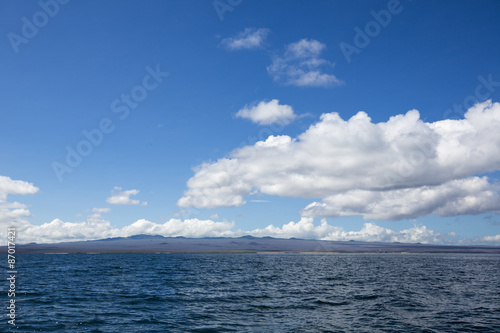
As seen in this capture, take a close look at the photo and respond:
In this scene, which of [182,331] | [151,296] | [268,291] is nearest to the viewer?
[182,331]

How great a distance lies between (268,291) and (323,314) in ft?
62.1

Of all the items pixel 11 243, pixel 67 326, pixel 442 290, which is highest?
pixel 11 243

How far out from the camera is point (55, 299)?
46.8m

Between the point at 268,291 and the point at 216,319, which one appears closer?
the point at 216,319

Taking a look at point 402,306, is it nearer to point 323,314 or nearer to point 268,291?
point 323,314

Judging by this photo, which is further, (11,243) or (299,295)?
(299,295)

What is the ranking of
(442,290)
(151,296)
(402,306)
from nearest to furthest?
(402,306), (151,296), (442,290)

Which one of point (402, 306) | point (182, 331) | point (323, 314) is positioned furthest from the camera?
point (402, 306)

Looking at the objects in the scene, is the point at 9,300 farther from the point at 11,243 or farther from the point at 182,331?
→ the point at 182,331

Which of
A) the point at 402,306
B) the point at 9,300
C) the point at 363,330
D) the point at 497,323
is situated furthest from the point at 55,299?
the point at 497,323

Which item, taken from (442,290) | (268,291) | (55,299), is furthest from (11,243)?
(442,290)

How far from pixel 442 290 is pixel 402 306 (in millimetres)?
22317

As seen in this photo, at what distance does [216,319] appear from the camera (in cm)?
3603

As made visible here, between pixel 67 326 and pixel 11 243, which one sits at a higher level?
pixel 11 243
